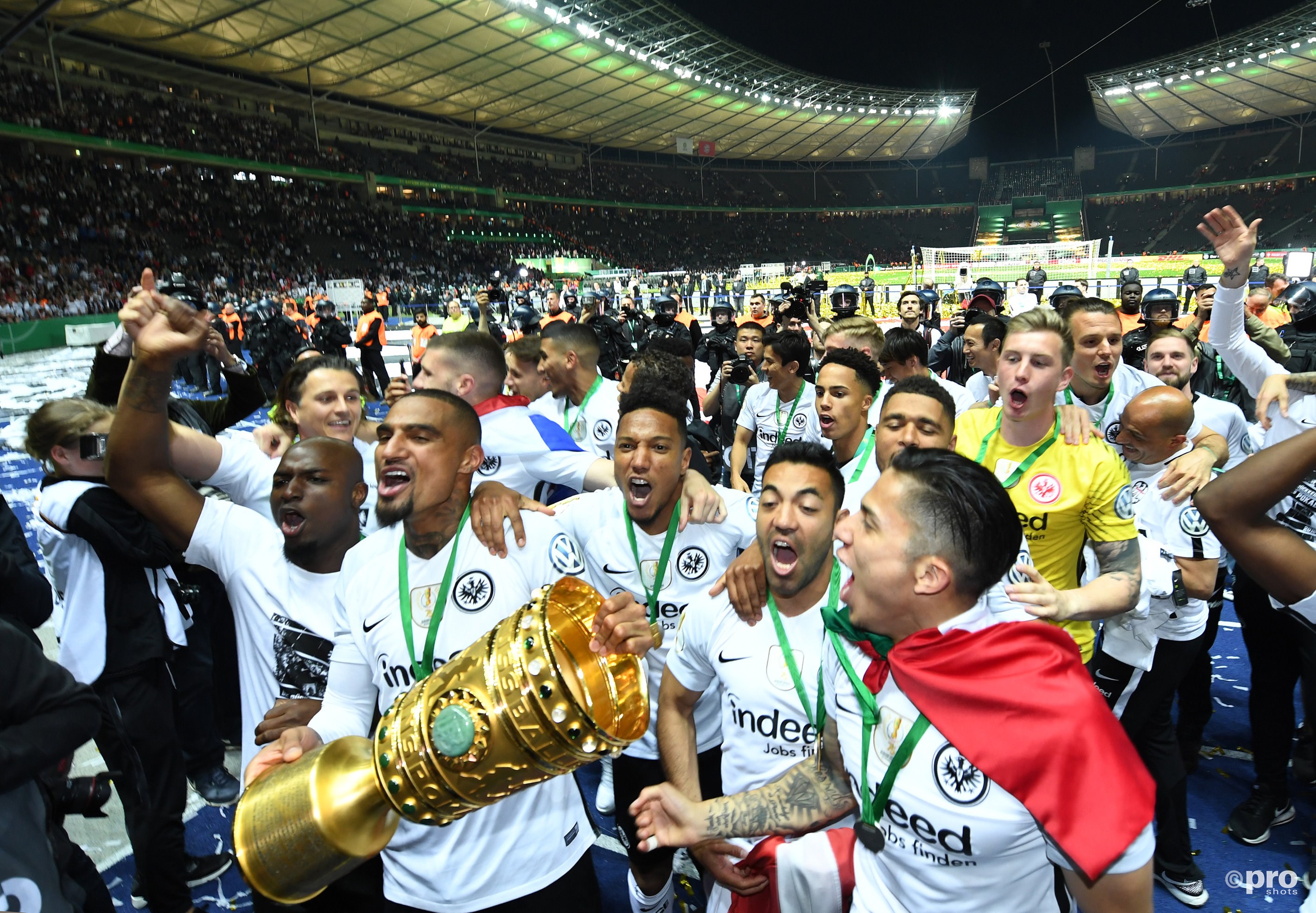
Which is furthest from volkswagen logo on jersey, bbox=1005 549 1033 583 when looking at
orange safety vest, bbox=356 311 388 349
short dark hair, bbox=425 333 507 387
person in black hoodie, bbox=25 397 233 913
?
orange safety vest, bbox=356 311 388 349

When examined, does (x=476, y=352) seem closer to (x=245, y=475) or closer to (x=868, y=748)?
(x=245, y=475)

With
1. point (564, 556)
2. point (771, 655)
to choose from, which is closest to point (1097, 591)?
point (771, 655)

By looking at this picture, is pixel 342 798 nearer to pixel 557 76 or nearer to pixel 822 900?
pixel 822 900

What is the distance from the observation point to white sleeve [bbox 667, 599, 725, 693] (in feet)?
7.70

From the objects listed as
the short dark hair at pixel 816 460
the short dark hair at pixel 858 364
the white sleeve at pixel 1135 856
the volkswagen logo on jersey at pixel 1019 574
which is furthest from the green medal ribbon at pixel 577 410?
the white sleeve at pixel 1135 856

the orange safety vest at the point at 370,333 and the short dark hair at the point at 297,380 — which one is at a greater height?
the orange safety vest at the point at 370,333

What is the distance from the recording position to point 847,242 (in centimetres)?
6225

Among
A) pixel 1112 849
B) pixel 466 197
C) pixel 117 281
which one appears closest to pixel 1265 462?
pixel 1112 849

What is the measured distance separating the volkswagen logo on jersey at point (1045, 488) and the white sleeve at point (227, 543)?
9.49 feet

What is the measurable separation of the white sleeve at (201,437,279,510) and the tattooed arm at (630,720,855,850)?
237cm

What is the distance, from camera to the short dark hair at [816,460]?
2422mm

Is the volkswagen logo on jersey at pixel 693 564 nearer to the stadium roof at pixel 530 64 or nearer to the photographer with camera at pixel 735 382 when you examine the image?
the photographer with camera at pixel 735 382

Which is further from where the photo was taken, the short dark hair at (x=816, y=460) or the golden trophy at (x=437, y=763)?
the short dark hair at (x=816, y=460)

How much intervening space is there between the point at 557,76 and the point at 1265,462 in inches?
1580
